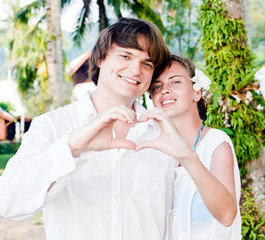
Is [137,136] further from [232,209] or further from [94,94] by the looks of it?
[232,209]

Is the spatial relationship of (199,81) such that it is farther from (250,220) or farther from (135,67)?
(250,220)

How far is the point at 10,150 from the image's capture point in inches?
927

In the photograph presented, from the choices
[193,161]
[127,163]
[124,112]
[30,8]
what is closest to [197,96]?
[127,163]

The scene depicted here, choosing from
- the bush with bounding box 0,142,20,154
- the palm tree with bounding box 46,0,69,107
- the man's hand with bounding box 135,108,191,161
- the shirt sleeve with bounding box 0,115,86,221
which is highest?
the man's hand with bounding box 135,108,191,161

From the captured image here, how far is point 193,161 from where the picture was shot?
4.73 feet

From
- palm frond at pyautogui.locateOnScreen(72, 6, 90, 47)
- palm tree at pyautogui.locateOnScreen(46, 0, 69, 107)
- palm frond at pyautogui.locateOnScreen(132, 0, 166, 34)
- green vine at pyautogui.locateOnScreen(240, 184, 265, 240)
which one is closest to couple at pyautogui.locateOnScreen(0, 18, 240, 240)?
green vine at pyautogui.locateOnScreen(240, 184, 265, 240)

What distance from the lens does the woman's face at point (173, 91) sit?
2150mm

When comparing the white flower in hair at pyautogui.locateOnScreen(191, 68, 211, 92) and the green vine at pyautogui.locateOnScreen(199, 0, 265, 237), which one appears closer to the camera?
the white flower in hair at pyautogui.locateOnScreen(191, 68, 211, 92)

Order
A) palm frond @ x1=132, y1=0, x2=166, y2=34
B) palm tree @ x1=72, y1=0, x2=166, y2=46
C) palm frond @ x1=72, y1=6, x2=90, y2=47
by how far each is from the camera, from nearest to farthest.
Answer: palm tree @ x1=72, y1=0, x2=166, y2=46, palm frond @ x1=132, y1=0, x2=166, y2=34, palm frond @ x1=72, y1=6, x2=90, y2=47

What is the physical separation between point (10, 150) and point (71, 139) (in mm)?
23448

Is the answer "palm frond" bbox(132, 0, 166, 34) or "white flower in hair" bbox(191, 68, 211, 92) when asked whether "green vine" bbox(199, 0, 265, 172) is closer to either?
"white flower in hair" bbox(191, 68, 211, 92)

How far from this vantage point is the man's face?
6.18 feet

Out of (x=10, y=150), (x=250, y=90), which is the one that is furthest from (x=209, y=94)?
(x=10, y=150)

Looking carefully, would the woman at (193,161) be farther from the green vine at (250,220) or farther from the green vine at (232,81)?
the green vine at (250,220)
